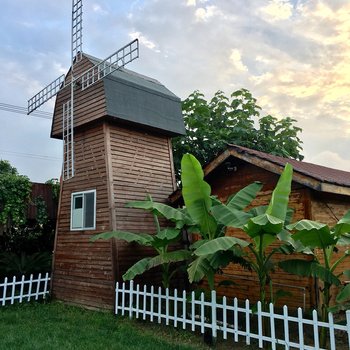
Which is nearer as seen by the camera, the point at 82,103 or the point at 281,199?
the point at 281,199

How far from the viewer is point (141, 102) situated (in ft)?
35.6

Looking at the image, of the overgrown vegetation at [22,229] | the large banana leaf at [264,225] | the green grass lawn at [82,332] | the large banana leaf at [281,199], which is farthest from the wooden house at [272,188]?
the overgrown vegetation at [22,229]

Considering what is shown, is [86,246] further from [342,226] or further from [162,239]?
[342,226]

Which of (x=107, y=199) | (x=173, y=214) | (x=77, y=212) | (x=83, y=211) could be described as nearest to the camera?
(x=173, y=214)

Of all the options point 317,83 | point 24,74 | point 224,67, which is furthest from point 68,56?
point 317,83

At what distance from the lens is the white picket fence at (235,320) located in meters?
5.33

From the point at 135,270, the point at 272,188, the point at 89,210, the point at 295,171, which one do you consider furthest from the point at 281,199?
the point at 89,210

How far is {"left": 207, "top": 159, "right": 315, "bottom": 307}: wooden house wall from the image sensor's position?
772 cm

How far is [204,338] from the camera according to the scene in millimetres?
6594

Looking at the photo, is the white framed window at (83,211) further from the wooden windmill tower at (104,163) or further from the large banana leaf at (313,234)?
the large banana leaf at (313,234)

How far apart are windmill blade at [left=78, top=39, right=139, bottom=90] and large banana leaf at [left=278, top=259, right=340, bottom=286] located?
7064mm

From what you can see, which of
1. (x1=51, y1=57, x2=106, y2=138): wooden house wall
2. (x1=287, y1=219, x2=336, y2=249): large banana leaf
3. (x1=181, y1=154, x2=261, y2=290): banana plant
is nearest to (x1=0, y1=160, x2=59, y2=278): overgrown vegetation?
(x1=51, y1=57, x2=106, y2=138): wooden house wall

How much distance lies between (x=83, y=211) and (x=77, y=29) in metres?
6.85

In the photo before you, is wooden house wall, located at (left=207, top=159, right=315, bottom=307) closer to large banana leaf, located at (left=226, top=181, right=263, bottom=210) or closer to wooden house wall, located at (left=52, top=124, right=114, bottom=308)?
large banana leaf, located at (left=226, top=181, right=263, bottom=210)
